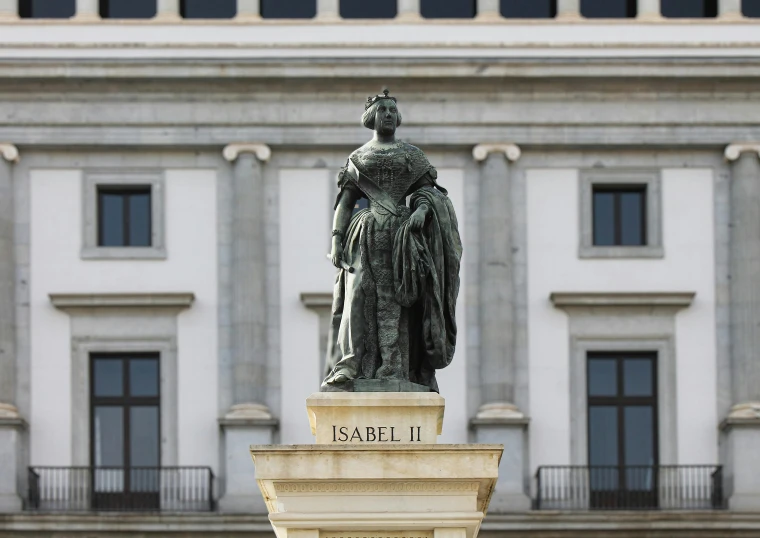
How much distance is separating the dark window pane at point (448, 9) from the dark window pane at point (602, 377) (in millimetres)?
6729

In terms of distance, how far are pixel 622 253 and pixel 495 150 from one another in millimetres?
2918

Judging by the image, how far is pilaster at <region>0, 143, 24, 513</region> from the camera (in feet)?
129

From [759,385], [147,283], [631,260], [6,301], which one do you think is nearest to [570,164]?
[631,260]

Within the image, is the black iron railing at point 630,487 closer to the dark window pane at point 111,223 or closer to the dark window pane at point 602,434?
the dark window pane at point 602,434

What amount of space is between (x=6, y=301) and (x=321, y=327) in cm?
556

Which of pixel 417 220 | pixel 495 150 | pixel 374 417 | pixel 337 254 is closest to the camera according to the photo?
pixel 374 417

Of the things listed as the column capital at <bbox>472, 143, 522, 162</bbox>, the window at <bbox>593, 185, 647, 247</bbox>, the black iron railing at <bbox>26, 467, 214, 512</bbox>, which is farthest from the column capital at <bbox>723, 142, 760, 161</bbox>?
the black iron railing at <bbox>26, 467, 214, 512</bbox>

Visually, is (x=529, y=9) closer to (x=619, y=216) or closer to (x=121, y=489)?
(x=619, y=216)

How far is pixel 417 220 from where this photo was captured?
14.1 m

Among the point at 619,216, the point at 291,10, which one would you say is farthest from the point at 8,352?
the point at 619,216

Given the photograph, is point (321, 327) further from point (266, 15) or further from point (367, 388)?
point (367, 388)

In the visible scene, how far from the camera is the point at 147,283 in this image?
40500 millimetres

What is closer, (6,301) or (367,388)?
(367,388)

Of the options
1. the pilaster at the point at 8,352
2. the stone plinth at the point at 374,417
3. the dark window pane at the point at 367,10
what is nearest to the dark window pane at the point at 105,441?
the pilaster at the point at 8,352
